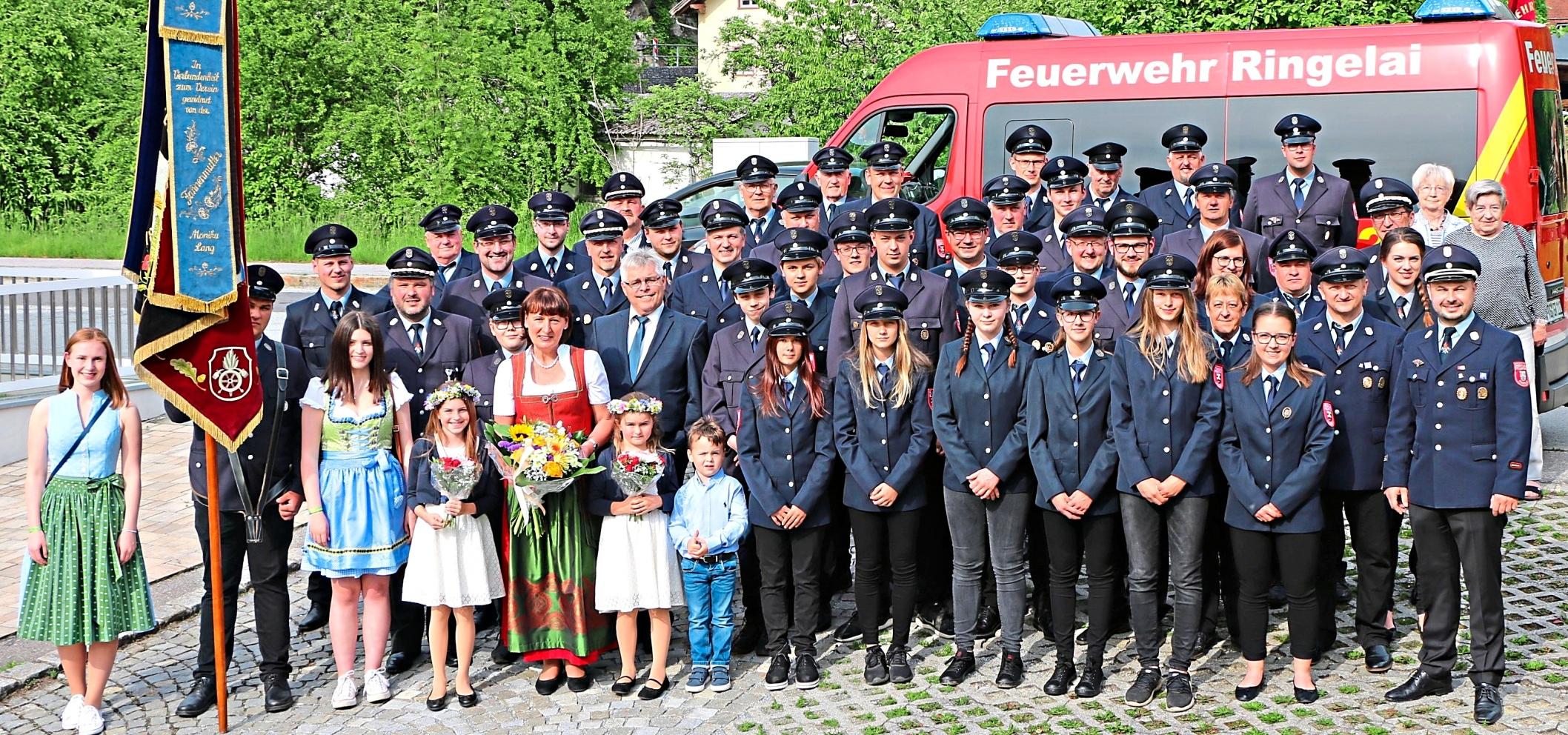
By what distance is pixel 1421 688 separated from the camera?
6309 mm

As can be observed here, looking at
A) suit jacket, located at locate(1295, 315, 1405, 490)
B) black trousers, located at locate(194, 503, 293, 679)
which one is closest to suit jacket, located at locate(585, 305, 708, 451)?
black trousers, located at locate(194, 503, 293, 679)

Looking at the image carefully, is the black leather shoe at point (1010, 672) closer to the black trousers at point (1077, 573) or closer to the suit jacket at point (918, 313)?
the black trousers at point (1077, 573)

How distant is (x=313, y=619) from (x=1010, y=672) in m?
3.40

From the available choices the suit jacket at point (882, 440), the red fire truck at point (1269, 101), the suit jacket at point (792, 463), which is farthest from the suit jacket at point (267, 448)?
the red fire truck at point (1269, 101)

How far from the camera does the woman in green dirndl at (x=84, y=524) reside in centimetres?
614

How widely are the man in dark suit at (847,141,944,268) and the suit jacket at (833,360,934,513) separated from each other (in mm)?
2119

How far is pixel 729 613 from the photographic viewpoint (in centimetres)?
672

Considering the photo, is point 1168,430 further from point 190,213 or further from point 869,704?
point 190,213

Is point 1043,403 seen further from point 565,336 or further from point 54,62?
point 54,62

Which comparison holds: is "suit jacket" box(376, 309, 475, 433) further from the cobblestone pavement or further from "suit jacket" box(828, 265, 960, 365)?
"suit jacket" box(828, 265, 960, 365)

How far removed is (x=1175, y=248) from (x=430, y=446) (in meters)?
3.95

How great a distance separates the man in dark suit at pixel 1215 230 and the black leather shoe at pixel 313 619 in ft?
15.1

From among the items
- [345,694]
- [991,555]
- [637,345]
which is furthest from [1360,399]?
[345,694]

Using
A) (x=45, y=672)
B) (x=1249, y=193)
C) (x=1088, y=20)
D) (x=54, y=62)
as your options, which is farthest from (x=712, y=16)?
(x=45, y=672)
